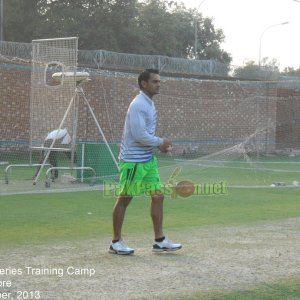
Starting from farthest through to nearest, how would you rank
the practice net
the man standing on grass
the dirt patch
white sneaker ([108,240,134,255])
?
1. the practice net
2. the man standing on grass
3. white sneaker ([108,240,134,255])
4. the dirt patch

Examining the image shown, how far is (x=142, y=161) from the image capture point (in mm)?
7195

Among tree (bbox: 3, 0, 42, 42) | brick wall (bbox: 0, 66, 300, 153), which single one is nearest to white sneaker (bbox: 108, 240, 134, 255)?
brick wall (bbox: 0, 66, 300, 153)

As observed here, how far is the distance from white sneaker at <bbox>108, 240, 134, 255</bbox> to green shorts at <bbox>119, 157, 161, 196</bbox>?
533 millimetres

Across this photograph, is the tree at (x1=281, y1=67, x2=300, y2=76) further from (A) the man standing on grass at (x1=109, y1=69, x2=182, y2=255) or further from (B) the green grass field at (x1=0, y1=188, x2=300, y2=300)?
(A) the man standing on grass at (x1=109, y1=69, x2=182, y2=255)

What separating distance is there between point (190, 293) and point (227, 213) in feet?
17.4

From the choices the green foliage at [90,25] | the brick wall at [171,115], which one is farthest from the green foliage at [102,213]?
the green foliage at [90,25]

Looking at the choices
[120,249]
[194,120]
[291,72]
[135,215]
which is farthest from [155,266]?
[291,72]

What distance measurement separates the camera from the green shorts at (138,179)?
7152mm

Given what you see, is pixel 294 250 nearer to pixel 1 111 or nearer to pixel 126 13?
pixel 1 111

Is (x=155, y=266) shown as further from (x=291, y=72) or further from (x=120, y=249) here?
(x=291, y=72)

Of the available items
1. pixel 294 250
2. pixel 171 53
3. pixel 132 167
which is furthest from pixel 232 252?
pixel 171 53

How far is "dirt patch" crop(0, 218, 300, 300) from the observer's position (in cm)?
554

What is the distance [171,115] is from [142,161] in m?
17.1

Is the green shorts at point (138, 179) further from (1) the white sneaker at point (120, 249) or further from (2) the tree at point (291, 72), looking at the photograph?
(2) the tree at point (291, 72)
